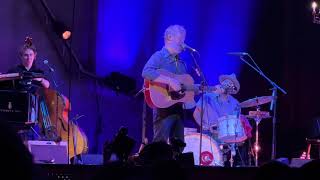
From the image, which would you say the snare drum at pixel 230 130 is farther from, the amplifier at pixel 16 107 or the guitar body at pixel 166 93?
the amplifier at pixel 16 107

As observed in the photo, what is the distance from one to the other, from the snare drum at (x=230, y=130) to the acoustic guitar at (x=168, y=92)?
3.80 feet

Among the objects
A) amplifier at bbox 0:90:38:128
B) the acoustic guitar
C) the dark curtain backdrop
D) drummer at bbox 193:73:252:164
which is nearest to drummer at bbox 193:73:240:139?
drummer at bbox 193:73:252:164

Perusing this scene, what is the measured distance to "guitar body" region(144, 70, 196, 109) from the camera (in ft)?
26.5

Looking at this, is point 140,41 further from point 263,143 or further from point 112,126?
point 263,143

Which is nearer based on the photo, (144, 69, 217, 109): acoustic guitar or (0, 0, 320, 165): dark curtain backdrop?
(144, 69, 217, 109): acoustic guitar

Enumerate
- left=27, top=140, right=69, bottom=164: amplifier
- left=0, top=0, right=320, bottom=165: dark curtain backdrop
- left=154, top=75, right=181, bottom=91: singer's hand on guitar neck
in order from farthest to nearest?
left=0, top=0, right=320, bottom=165: dark curtain backdrop, left=154, top=75, right=181, bottom=91: singer's hand on guitar neck, left=27, top=140, right=69, bottom=164: amplifier

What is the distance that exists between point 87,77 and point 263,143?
11.4 feet

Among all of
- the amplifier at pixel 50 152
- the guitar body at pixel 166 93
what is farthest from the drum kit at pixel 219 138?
the amplifier at pixel 50 152

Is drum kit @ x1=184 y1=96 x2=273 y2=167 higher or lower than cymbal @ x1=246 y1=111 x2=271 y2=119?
lower

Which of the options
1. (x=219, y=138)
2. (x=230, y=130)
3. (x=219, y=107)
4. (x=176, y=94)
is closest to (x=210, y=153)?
(x=219, y=138)

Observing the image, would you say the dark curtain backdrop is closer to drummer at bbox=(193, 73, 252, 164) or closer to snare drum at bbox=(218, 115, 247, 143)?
drummer at bbox=(193, 73, 252, 164)

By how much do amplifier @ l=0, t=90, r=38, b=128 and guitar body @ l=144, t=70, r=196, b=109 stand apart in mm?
1671

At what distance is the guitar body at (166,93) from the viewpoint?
26.5 feet

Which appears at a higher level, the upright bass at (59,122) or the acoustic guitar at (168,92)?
the acoustic guitar at (168,92)
